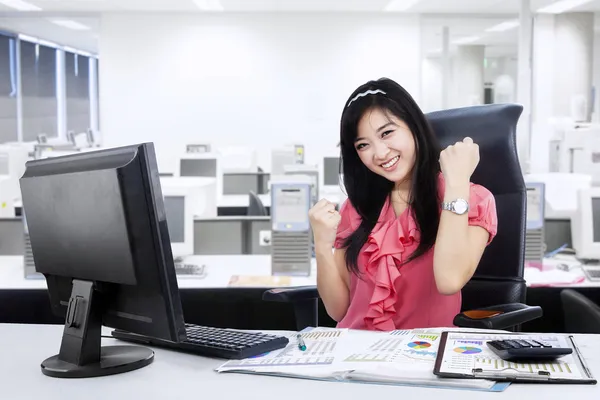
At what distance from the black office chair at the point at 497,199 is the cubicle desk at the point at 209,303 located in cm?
115

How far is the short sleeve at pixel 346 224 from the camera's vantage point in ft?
7.75

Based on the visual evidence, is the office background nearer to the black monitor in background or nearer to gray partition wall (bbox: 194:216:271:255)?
gray partition wall (bbox: 194:216:271:255)

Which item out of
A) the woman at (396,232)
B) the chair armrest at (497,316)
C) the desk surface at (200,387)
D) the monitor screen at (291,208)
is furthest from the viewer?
the monitor screen at (291,208)

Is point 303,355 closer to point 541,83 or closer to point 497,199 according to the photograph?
point 497,199

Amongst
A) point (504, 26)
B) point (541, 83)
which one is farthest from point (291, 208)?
point (504, 26)

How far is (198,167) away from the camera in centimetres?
685

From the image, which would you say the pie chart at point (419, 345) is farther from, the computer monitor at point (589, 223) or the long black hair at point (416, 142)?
the computer monitor at point (589, 223)

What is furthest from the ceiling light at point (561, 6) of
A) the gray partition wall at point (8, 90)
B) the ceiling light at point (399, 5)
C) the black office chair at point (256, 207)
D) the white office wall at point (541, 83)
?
the gray partition wall at point (8, 90)

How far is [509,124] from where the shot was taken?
228 centimetres

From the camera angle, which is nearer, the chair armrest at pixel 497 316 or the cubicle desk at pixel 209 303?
the chair armrest at pixel 497 316

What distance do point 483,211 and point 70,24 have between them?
11.6 meters

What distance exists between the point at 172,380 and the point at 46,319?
7.49 ft

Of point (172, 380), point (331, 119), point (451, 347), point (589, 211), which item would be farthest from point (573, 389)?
point (331, 119)

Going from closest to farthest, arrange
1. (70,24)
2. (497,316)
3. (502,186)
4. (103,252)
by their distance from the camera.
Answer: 1. (103,252)
2. (497,316)
3. (502,186)
4. (70,24)
